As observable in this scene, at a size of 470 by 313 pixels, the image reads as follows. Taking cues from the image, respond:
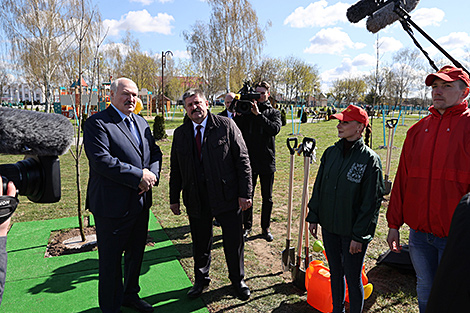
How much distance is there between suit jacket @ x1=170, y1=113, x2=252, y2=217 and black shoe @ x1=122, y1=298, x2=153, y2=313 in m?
0.90

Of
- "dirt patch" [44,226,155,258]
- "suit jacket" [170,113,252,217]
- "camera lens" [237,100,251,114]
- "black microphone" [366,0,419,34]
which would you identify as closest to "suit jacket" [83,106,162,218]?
"suit jacket" [170,113,252,217]

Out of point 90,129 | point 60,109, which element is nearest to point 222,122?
point 90,129

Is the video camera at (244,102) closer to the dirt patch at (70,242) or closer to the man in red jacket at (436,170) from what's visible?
the man in red jacket at (436,170)

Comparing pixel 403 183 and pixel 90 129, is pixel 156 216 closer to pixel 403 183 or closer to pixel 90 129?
pixel 90 129

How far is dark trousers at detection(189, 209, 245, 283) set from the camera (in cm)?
300

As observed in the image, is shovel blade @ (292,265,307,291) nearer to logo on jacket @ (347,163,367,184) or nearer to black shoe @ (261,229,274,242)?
black shoe @ (261,229,274,242)

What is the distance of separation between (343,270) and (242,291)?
1.06m

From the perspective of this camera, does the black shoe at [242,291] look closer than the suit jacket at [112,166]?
No

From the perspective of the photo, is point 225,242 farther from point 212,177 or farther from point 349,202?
point 349,202

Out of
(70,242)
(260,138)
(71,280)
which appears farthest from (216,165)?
(70,242)

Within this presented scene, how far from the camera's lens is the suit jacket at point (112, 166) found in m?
2.39

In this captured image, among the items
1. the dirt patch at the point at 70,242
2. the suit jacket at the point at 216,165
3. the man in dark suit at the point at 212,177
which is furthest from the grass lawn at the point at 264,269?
the suit jacket at the point at 216,165

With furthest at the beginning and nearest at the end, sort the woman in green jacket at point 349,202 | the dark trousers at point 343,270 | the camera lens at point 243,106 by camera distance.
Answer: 1. the camera lens at point 243,106
2. the dark trousers at point 343,270
3. the woman in green jacket at point 349,202

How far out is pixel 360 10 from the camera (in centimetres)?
319
